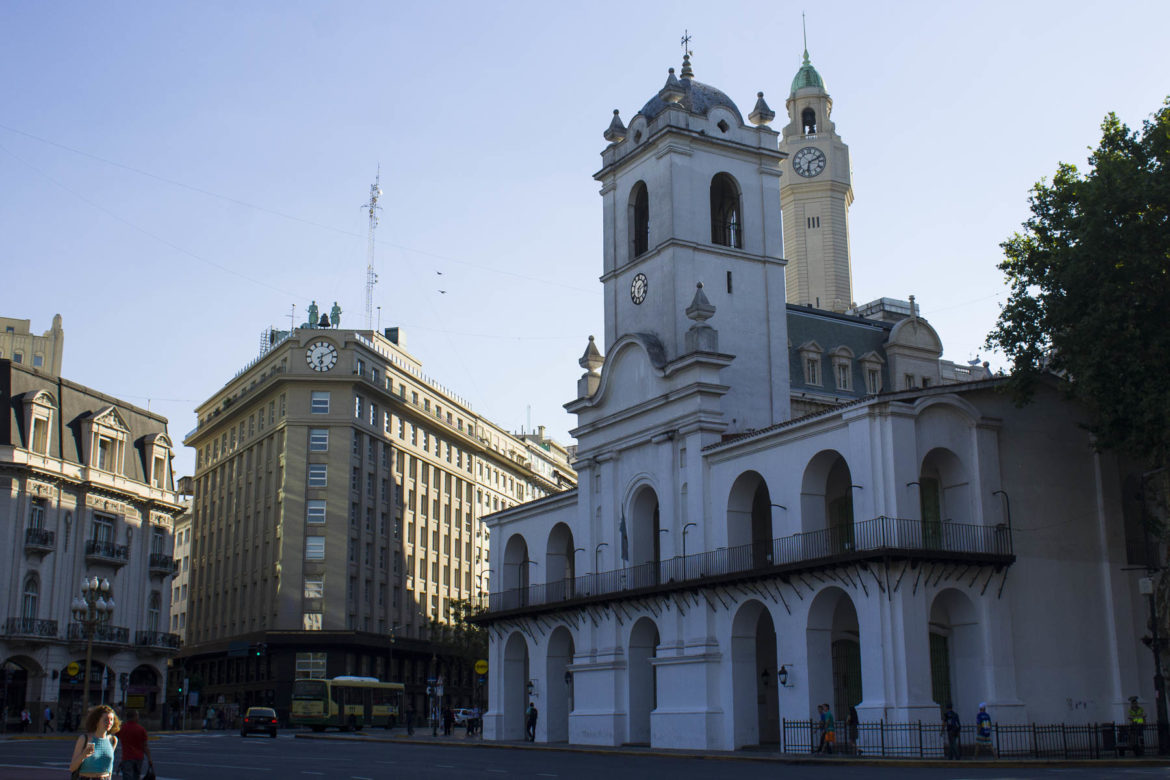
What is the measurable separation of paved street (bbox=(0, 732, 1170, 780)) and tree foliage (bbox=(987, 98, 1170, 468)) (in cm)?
1021

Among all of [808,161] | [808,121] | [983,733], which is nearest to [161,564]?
[808,161]

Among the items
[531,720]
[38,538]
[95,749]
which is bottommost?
[531,720]

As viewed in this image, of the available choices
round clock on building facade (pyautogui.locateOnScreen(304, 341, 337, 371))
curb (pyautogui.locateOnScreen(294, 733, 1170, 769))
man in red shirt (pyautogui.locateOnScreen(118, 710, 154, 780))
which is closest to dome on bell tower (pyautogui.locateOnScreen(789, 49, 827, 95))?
round clock on building facade (pyautogui.locateOnScreen(304, 341, 337, 371))

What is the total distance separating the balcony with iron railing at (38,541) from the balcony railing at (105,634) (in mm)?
4014

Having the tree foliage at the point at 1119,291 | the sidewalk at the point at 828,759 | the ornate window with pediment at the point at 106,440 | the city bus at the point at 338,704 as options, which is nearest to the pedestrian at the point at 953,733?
the sidewalk at the point at 828,759

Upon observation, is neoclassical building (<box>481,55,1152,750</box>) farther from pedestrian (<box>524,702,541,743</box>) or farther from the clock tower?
the clock tower

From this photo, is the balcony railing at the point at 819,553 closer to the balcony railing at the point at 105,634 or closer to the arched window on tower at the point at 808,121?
the balcony railing at the point at 105,634

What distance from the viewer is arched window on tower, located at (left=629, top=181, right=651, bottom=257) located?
1870 inches

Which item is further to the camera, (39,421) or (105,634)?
(105,634)

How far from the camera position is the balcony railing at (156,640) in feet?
204

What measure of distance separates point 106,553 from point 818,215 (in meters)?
44.8

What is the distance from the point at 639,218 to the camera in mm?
47906

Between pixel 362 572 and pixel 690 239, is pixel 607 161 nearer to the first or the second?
pixel 690 239

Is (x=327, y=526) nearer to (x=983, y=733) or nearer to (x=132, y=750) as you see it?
(x=983, y=733)
